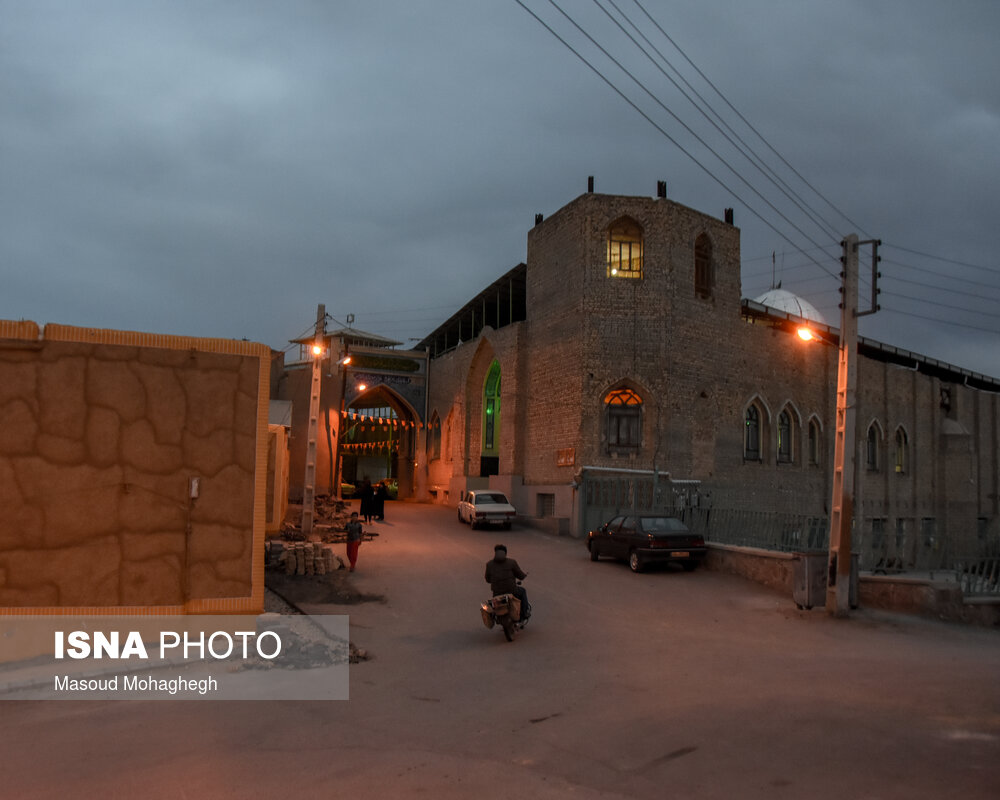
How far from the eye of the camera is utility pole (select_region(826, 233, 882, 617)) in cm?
1245

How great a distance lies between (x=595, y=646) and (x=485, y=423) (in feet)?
80.2

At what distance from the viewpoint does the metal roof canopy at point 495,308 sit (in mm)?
34094

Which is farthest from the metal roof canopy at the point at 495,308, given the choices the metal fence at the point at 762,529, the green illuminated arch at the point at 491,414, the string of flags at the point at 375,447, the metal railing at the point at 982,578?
the metal railing at the point at 982,578

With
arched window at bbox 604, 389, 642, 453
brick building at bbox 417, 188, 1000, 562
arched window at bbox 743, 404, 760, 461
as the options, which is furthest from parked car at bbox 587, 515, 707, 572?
arched window at bbox 743, 404, 760, 461

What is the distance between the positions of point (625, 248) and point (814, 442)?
1264 centimetres

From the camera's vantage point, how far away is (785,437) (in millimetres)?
31141

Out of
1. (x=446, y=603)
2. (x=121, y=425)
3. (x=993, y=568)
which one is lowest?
(x=446, y=603)

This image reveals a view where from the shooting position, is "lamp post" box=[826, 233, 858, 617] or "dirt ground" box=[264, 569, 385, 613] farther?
"dirt ground" box=[264, 569, 385, 613]

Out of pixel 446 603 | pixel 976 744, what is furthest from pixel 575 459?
pixel 976 744

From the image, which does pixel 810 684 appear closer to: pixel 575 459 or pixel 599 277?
pixel 575 459

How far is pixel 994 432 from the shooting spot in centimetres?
4306

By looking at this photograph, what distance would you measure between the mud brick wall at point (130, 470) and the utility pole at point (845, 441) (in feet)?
29.6

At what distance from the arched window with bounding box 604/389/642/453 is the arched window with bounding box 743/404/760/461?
17.7ft

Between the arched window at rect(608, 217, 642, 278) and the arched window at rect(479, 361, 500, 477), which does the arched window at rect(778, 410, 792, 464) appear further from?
the arched window at rect(479, 361, 500, 477)
